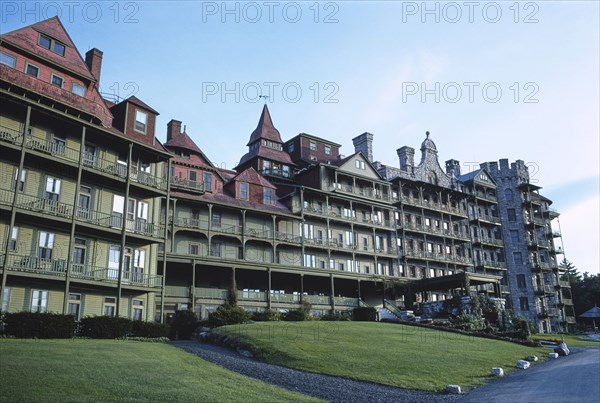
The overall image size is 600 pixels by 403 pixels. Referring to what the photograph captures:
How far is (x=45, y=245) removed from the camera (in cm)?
2930

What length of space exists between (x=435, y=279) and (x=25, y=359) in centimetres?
4156

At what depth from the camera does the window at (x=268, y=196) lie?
5110cm

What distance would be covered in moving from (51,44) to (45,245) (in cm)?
1224

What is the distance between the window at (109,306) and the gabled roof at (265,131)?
30563 mm

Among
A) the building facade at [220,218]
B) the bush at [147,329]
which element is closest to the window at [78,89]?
the building facade at [220,218]

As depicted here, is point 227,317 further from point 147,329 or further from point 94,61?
point 94,61

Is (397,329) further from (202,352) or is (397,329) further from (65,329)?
(65,329)

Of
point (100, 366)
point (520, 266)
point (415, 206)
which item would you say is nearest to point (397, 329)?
point (100, 366)

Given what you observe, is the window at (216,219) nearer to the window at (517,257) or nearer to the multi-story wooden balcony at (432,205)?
the multi-story wooden balcony at (432,205)

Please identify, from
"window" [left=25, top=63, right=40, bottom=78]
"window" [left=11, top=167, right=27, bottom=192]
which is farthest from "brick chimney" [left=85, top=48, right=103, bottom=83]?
"window" [left=11, top=167, right=27, bottom=192]

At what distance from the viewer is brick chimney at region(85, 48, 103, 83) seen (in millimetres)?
35969

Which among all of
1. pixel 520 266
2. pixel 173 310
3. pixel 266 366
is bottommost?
pixel 266 366

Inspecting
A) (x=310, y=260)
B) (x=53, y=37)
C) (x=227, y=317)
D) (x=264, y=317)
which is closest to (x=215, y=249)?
(x=310, y=260)

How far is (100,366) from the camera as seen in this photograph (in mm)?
16984
